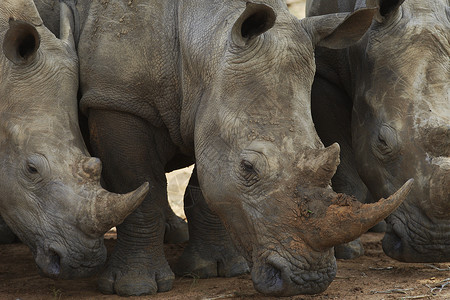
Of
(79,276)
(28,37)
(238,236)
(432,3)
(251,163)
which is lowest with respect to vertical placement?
(79,276)

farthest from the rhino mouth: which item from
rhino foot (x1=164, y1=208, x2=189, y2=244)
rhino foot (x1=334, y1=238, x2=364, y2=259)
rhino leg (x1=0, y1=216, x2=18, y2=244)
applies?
rhino leg (x1=0, y1=216, x2=18, y2=244)

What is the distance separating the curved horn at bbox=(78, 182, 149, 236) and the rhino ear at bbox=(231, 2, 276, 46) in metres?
1.23

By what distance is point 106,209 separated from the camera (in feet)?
22.3

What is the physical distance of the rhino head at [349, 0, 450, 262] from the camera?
7.21 metres

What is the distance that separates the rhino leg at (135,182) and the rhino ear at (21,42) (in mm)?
767

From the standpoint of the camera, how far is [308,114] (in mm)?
6742

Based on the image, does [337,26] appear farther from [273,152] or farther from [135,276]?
[135,276]

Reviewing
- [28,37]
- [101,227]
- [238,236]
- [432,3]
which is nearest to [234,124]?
[238,236]

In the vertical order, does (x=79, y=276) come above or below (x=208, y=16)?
A: below

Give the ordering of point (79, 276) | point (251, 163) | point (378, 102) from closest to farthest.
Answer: point (251, 163)
point (79, 276)
point (378, 102)

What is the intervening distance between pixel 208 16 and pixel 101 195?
1585 mm

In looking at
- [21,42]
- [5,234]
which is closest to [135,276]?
[21,42]

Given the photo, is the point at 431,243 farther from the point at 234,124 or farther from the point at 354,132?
the point at 234,124

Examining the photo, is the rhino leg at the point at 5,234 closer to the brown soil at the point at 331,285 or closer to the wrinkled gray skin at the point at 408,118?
the brown soil at the point at 331,285
